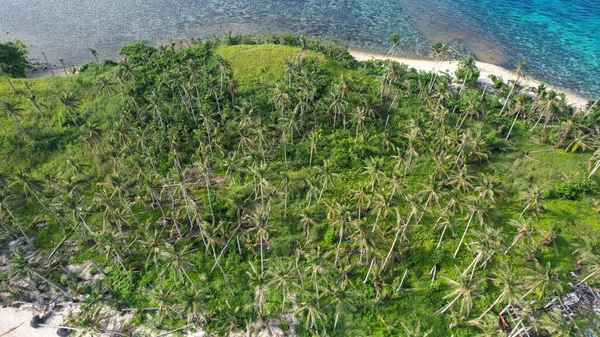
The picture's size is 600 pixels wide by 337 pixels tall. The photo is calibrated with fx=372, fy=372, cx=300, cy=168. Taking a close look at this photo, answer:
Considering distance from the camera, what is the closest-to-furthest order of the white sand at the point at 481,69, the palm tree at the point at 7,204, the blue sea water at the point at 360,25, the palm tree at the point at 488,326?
the palm tree at the point at 488,326
the palm tree at the point at 7,204
the white sand at the point at 481,69
the blue sea water at the point at 360,25

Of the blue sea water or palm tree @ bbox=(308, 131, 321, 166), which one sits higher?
the blue sea water

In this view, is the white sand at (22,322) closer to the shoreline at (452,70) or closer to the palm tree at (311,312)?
the palm tree at (311,312)

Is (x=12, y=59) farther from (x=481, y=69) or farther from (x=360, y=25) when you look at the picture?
(x=481, y=69)

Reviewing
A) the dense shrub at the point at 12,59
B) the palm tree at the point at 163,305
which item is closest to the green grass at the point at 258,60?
the dense shrub at the point at 12,59

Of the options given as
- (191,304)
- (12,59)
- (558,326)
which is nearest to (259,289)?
(191,304)

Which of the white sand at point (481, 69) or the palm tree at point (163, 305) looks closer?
the palm tree at point (163, 305)

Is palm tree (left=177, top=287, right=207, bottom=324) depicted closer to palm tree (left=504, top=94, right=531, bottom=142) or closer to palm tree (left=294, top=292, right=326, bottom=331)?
palm tree (left=294, top=292, right=326, bottom=331)

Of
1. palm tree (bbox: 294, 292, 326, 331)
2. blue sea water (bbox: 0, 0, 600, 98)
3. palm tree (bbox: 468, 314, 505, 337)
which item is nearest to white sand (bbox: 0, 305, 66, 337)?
palm tree (bbox: 294, 292, 326, 331)
